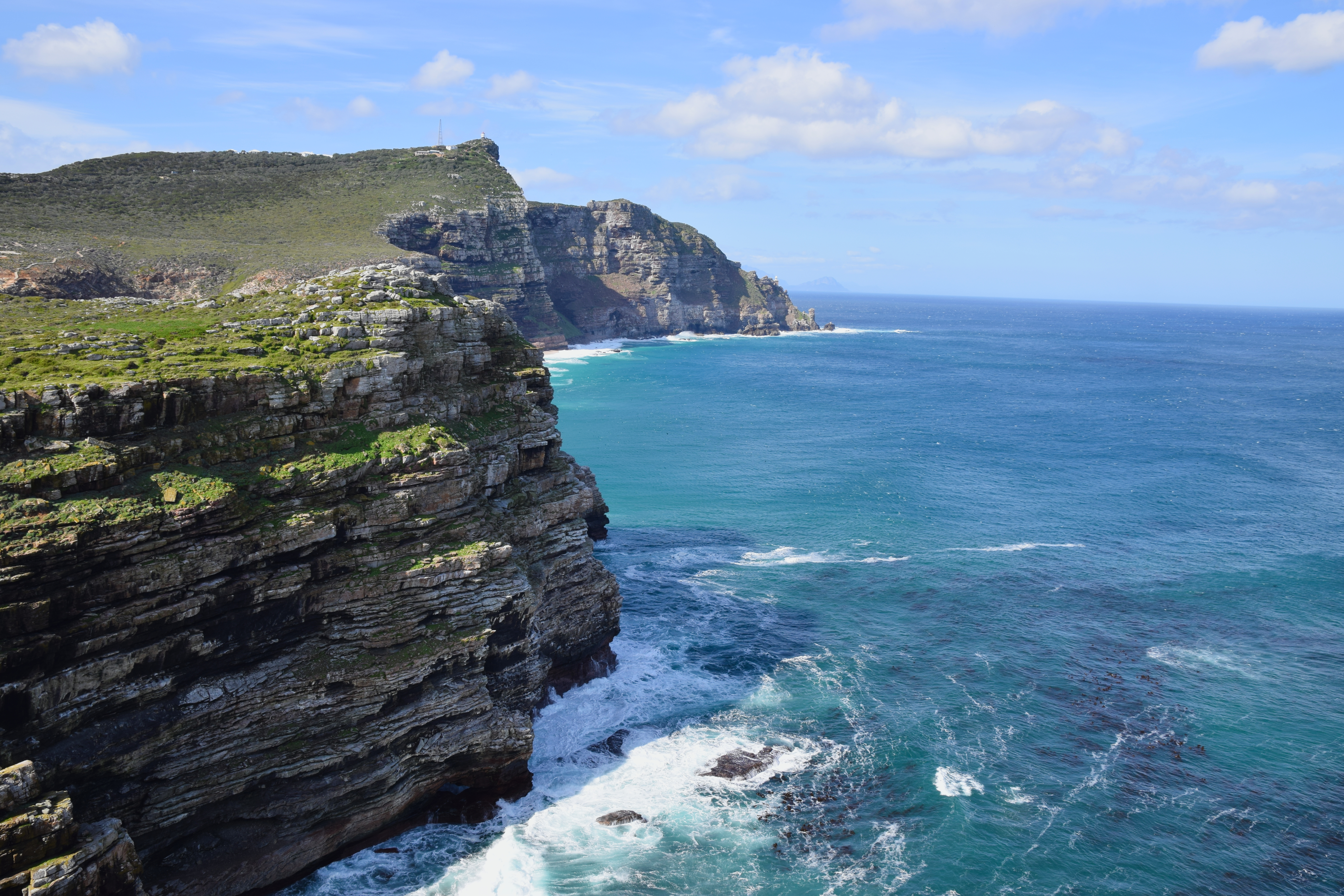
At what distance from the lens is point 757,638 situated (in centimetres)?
5053

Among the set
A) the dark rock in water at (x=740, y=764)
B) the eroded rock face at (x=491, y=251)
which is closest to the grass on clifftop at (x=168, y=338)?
the dark rock in water at (x=740, y=764)

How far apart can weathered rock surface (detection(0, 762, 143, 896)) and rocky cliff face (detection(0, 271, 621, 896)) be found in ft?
5.60

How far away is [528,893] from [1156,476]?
8300 centimetres

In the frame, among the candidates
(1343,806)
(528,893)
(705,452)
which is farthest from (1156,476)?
(528,893)

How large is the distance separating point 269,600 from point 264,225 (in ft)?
380

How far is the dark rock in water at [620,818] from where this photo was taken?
33656 mm

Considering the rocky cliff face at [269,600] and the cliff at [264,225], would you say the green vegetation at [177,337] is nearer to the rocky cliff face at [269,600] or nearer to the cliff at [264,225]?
the rocky cliff face at [269,600]

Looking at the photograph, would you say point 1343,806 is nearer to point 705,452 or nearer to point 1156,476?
point 1156,476

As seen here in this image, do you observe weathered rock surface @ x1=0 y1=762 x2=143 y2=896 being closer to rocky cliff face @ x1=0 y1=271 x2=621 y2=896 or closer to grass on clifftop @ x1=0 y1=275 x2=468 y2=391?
rocky cliff face @ x1=0 y1=271 x2=621 y2=896

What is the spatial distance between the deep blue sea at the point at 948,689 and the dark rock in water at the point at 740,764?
48 cm

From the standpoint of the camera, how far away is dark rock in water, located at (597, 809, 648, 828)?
110 ft

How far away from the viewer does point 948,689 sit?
147 ft

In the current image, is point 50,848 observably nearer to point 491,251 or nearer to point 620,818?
point 620,818

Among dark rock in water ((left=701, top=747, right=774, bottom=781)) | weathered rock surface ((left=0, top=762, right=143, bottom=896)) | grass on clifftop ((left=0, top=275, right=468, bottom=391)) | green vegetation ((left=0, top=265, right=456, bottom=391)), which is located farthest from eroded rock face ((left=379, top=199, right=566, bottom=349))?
weathered rock surface ((left=0, top=762, right=143, bottom=896))
